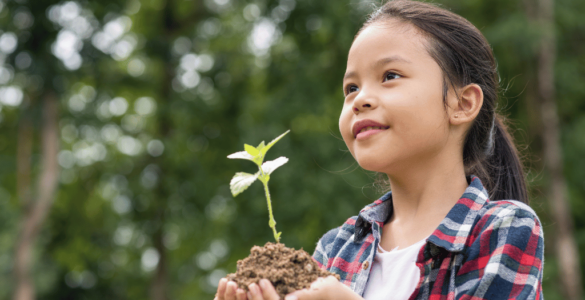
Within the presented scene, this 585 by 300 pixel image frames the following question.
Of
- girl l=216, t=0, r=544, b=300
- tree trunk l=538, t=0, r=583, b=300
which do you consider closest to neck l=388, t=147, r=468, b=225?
girl l=216, t=0, r=544, b=300

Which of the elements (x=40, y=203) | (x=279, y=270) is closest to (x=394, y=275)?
(x=279, y=270)

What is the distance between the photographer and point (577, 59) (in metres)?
10.2

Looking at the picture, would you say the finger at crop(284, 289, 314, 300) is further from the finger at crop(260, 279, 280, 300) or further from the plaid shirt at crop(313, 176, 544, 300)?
the plaid shirt at crop(313, 176, 544, 300)

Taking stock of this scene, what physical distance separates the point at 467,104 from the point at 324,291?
79 centimetres

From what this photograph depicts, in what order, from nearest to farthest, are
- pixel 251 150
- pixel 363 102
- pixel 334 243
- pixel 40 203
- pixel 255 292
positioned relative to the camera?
pixel 255 292 → pixel 251 150 → pixel 363 102 → pixel 334 243 → pixel 40 203

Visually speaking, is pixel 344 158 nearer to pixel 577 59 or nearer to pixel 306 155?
pixel 306 155

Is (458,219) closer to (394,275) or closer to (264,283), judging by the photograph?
(394,275)

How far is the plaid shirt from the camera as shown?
128 centimetres

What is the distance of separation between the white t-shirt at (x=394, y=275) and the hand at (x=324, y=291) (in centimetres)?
32

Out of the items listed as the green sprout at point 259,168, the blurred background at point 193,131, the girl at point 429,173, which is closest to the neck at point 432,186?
the girl at point 429,173

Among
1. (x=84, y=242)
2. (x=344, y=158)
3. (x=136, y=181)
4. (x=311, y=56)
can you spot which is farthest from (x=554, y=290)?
(x=84, y=242)

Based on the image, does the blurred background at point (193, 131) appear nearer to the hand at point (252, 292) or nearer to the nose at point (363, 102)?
the nose at point (363, 102)

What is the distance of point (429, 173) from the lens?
162 cm

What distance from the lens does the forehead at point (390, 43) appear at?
1.54 m
